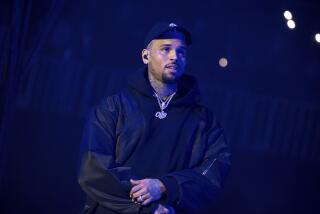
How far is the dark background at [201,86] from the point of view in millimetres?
3639

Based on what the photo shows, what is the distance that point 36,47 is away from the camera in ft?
10.5

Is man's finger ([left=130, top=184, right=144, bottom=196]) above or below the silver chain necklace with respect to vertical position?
below

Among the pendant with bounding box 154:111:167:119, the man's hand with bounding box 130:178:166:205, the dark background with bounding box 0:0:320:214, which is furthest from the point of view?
the dark background with bounding box 0:0:320:214

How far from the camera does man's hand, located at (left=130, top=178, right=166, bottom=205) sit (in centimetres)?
206

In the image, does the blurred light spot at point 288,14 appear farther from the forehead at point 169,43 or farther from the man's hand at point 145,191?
the man's hand at point 145,191

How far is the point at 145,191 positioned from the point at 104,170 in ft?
0.69

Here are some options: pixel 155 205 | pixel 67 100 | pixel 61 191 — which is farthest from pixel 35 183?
pixel 155 205

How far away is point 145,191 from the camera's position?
206 cm

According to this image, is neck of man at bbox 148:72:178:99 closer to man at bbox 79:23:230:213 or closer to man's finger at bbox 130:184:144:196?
man at bbox 79:23:230:213

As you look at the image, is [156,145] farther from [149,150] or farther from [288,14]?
[288,14]

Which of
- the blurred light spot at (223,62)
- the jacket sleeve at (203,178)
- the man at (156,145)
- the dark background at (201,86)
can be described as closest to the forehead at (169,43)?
the man at (156,145)

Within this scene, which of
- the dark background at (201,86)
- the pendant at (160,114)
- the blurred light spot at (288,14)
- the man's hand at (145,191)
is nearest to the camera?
the man's hand at (145,191)

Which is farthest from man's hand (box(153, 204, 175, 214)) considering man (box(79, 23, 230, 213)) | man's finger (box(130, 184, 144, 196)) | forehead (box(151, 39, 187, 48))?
forehead (box(151, 39, 187, 48))

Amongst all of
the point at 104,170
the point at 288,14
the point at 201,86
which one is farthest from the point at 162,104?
the point at 288,14
